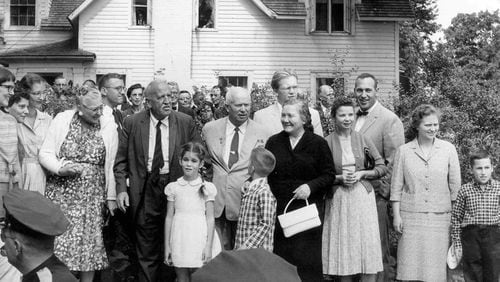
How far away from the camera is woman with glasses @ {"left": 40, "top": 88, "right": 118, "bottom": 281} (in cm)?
771

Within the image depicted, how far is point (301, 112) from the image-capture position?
781cm

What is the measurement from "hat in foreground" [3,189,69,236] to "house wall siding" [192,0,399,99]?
2037 cm

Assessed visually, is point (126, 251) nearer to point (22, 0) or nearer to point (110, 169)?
point (110, 169)

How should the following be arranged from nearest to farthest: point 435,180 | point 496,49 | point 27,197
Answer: point 27,197, point 435,180, point 496,49

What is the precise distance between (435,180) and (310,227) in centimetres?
144

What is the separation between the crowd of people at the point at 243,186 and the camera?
771 cm

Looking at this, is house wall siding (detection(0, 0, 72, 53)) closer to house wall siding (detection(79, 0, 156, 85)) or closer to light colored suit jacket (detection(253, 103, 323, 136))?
house wall siding (detection(79, 0, 156, 85))

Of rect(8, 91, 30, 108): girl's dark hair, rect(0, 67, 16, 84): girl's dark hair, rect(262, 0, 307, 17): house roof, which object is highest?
rect(262, 0, 307, 17): house roof

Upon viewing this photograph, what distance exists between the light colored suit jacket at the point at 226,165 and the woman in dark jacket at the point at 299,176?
1.03 ft

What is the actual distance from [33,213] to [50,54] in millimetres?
21054

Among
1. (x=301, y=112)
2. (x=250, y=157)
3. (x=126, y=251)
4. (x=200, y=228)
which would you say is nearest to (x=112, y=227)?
Answer: (x=126, y=251)


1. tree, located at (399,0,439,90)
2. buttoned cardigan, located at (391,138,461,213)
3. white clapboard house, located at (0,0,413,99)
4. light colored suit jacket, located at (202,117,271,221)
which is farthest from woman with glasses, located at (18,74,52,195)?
tree, located at (399,0,439,90)

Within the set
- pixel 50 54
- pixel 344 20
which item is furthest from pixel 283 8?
pixel 50 54

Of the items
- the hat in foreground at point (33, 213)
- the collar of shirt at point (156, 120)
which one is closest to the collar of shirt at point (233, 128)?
the collar of shirt at point (156, 120)
